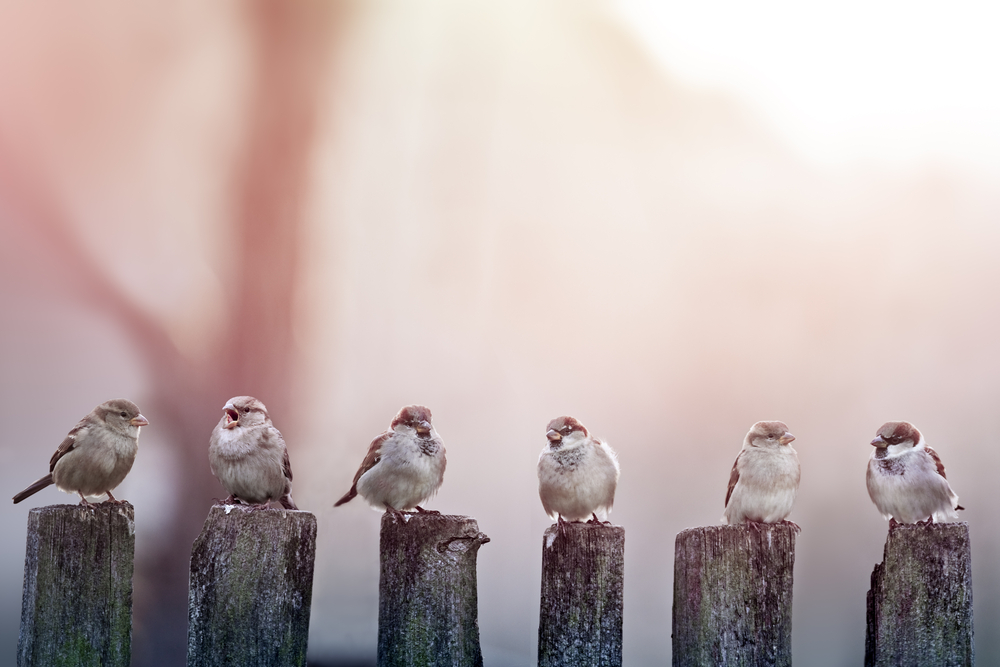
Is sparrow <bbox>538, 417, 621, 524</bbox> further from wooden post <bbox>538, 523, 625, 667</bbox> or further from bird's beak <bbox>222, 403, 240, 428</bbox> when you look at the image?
bird's beak <bbox>222, 403, 240, 428</bbox>

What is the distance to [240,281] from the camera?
19.9 feet

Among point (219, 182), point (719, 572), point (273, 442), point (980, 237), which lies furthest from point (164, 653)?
point (980, 237)

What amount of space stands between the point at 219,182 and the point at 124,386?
5.05ft

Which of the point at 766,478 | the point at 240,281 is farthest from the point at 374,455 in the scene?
the point at 240,281

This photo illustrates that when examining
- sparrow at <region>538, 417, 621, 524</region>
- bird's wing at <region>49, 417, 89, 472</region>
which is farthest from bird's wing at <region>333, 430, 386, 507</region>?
bird's wing at <region>49, 417, 89, 472</region>

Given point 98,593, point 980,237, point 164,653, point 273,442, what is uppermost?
point 980,237

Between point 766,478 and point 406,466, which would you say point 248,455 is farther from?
point 766,478

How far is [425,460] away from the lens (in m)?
4.27

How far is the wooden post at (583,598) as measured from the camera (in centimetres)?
283

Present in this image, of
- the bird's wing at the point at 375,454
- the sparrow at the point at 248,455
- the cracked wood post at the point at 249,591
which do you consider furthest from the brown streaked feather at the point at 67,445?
the cracked wood post at the point at 249,591

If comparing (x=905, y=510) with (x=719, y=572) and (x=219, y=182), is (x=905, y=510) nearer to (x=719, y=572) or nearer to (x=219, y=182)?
(x=719, y=572)

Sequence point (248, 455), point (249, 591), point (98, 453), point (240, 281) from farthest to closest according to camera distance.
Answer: point (240, 281) < point (248, 455) < point (98, 453) < point (249, 591)

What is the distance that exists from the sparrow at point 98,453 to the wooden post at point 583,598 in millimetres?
2121

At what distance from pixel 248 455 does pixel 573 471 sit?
154 cm
